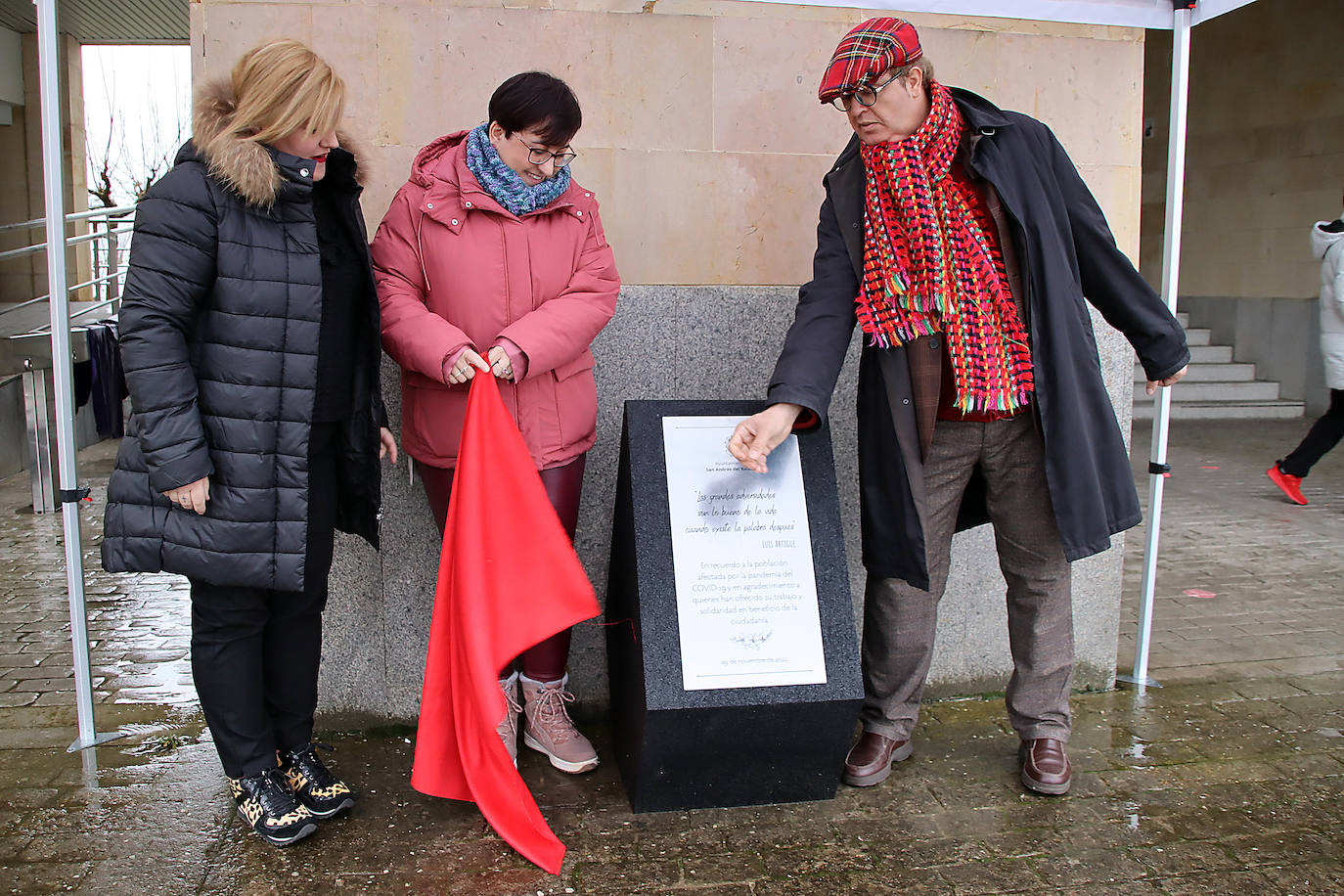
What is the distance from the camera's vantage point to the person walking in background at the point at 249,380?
8.14 feet

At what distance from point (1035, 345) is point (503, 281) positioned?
143cm

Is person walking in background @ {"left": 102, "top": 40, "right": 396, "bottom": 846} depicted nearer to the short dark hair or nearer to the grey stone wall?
the short dark hair

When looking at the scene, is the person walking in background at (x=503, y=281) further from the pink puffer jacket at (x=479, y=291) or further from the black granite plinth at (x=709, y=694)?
the black granite plinth at (x=709, y=694)

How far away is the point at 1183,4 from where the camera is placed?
3525 mm

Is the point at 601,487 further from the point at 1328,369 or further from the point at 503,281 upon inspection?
the point at 1328,369

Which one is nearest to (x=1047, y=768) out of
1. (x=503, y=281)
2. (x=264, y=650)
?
(x=503, y=281)

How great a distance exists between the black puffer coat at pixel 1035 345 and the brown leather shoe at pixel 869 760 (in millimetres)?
529

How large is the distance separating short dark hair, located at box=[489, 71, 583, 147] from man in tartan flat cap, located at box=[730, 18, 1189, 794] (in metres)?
0.67

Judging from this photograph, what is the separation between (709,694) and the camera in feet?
9.41

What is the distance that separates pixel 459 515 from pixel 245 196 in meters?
0.93

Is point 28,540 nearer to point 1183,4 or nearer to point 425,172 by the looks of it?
point 425,172

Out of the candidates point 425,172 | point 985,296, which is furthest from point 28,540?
point 985,296

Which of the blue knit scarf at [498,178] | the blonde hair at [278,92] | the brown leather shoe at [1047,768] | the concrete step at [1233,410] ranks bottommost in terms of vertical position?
the brown leather shoe at [1047,768]

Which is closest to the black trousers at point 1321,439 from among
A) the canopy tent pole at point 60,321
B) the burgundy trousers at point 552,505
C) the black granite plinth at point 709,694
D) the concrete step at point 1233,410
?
the concrete step at point 1233,410
